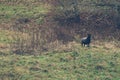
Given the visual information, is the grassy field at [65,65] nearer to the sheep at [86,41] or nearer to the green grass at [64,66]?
the green grass at [64,66]

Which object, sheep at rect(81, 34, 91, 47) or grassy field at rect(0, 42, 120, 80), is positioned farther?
sheep at rect(81, 34, 91, 47)

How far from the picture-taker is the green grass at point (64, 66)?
81.8ft

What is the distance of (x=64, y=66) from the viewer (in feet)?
87.7

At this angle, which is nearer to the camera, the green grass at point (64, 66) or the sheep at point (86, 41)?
the green grass at point (64, 66)

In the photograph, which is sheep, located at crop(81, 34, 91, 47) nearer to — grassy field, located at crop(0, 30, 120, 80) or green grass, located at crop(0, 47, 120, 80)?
grassy field, located at crop(0, 30, 120, 80)

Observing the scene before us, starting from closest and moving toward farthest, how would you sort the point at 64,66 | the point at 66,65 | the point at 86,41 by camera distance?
the point at 64,66 → the point at 66,65 → the point at 86,41

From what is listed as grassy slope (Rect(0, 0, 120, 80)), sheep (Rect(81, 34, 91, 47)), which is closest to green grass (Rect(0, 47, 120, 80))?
grassy slope (Rect(0, 0, 120, 80))

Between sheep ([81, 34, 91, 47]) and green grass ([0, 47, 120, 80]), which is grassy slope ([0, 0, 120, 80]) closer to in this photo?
green grass ([0, 47, 120, 80])

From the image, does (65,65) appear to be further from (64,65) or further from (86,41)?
(86,41)

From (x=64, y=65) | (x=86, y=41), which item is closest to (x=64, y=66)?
(x=64, y=65)

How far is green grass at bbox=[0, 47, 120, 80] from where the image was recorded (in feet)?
81.8

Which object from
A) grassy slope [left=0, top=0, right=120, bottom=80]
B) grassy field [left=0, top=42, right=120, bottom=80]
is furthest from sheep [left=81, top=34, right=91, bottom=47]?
grassy field [left=0, top=42, right=120, bottom=80]

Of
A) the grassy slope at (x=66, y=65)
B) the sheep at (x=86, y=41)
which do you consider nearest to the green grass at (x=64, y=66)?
the grassy slope at (x=66, y=65)

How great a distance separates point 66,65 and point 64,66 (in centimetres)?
27
